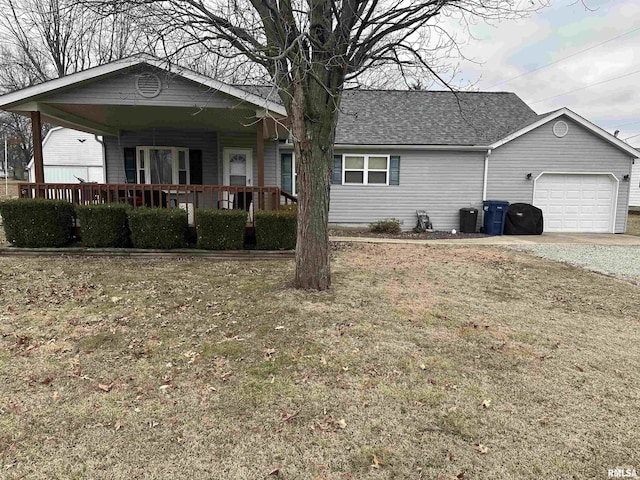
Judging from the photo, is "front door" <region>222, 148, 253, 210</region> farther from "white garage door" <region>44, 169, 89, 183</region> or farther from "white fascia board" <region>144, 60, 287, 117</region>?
"white garage door" <region>44, 169, 89, 183</region>

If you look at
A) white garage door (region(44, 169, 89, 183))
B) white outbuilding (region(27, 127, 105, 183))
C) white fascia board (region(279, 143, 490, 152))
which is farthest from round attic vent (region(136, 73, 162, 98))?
white garage door (region(44, 169, 89, 183))

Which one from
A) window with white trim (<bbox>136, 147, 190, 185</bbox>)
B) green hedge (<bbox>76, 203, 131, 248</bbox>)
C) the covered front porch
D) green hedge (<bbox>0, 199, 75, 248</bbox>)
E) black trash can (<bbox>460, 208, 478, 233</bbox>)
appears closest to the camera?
green hedge (<bbox>0, 199, 75, 248</bbox>)

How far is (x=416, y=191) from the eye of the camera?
1441cm

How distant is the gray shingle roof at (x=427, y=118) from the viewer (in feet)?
46.8

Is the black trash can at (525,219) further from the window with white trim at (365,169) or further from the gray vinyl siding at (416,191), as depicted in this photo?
the window with white trim at (365,169)

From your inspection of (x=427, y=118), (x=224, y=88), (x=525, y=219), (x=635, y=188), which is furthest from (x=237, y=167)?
(x=635, y=188)

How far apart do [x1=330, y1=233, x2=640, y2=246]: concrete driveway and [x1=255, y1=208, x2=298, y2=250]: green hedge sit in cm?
272

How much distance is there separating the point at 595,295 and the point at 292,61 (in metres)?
5.51

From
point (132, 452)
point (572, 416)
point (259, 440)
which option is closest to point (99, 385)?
point (132, 452)

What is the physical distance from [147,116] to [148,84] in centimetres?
167

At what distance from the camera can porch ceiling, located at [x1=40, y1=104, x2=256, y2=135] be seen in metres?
9.33

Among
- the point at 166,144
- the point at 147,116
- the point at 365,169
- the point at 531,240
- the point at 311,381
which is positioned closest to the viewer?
the point at 311,381

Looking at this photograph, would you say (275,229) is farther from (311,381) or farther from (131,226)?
(311,381)

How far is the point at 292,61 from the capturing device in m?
4.97
